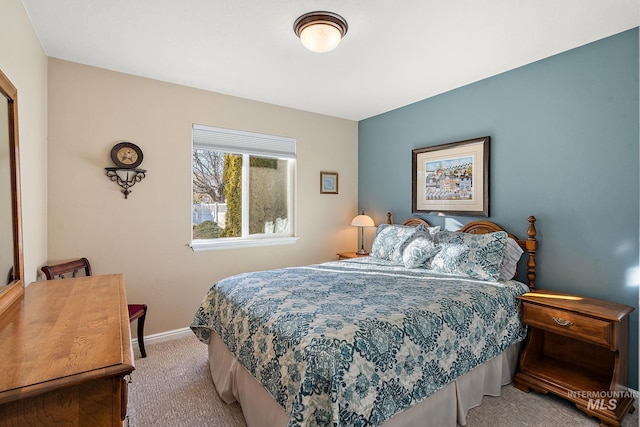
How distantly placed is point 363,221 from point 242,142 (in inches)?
69.4

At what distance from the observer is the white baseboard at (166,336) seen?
9.90 ft

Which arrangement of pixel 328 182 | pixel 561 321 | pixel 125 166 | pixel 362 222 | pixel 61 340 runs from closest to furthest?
pixel 61 340 → pixel 561 321 → pixel 125 166 → pixel 362 222 → pixel 328 182

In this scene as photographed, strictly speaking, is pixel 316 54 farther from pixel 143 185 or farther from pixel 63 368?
pixel 63 368

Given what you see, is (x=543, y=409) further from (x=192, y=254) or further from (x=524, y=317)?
(x=192, y=254)

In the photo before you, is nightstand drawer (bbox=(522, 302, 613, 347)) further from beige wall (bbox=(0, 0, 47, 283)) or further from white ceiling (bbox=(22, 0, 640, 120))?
beige wall (bbox=(0, 0, 47, 283))

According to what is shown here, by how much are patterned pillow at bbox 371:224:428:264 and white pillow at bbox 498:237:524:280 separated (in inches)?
28.6

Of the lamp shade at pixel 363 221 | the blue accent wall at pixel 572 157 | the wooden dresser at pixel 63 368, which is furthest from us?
the lamp shade at pixel 363 221

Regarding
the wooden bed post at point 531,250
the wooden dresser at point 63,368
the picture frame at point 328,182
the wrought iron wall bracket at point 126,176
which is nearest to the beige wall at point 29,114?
the wrought iron wall bracket at point 126,176

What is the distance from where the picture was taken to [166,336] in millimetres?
3107

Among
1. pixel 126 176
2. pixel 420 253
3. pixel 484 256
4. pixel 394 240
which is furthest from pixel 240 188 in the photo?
pixel 484 256

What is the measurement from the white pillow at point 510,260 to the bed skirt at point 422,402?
1.72 ft

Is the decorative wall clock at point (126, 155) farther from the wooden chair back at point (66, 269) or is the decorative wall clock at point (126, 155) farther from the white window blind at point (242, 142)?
the wooden chair back at point (66, 269)

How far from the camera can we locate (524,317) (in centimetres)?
232

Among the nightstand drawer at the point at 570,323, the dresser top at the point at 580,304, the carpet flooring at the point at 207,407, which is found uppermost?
the dresser top at the point at 580,304
